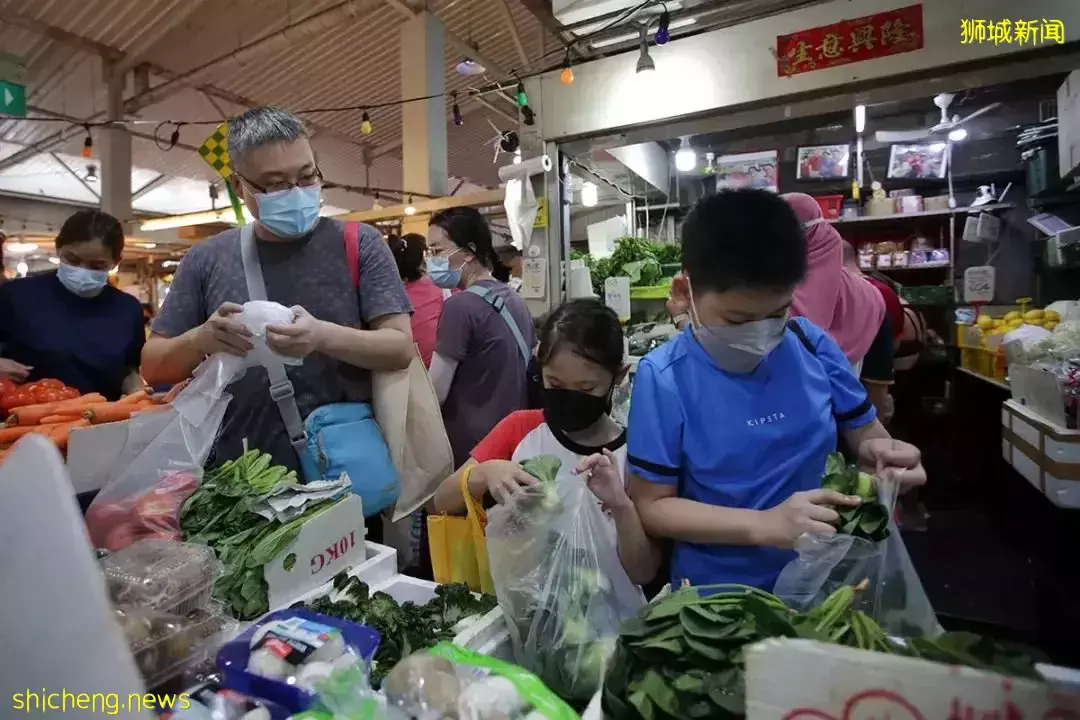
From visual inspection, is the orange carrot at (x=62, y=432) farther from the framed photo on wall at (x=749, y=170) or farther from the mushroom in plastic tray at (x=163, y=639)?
the framed photo on wall at (x=749, y=170)

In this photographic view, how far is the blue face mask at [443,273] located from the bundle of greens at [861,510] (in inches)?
90.8

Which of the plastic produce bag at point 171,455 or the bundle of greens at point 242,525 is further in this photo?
the plastic produce bag at point 171,455

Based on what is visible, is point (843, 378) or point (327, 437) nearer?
point (843, 378)

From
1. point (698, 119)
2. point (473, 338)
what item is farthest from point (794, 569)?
point (698, 119)

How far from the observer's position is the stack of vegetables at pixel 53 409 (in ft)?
6.72

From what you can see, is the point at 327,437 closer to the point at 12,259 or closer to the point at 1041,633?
the point at 1041,633

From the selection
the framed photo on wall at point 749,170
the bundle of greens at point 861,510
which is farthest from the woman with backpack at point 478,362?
the framed photo on wall at point 749,170

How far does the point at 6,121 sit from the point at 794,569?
12302 mm

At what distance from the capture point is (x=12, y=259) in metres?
12.9

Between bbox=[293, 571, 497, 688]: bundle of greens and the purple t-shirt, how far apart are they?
4.39 feet

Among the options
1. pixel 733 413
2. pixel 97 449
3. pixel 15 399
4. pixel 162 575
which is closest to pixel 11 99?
pixel 15 399

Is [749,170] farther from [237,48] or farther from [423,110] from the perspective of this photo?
[237,48]

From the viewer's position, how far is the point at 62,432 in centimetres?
195

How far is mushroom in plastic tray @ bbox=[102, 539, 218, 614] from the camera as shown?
1.11 m
